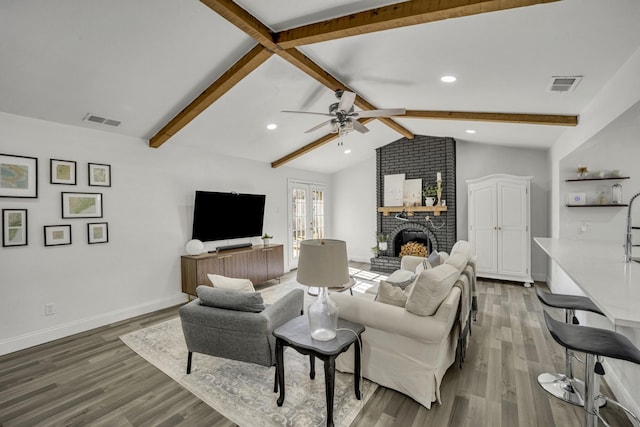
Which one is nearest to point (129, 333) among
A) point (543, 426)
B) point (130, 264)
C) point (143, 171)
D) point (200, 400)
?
point (130, 264)

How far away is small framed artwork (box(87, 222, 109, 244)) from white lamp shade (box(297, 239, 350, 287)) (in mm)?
3232

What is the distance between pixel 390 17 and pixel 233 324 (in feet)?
8.64

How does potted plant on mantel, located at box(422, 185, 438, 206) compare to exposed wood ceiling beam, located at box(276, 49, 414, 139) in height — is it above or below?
below

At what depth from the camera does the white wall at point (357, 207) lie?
25.7 ft

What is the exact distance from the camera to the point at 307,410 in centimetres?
215

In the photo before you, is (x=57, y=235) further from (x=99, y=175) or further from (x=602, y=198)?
(x=602, y=198)

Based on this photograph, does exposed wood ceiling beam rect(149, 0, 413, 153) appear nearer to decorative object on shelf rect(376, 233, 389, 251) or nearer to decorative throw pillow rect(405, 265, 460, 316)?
decorative throw pillow rect(405, 265, 460, 316)

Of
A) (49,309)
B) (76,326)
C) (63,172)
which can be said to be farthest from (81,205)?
(76,326)

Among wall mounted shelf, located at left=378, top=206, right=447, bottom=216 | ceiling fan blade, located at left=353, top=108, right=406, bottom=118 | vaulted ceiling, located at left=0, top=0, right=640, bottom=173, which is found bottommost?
wall mounted shelf, located at left=378, top=206, right=447, bottom=216

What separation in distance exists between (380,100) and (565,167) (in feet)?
9.10

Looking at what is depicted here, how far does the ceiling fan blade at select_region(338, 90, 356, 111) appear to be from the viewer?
10.0 feet

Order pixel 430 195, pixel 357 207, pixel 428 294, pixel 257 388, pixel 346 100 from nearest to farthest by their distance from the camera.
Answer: pixel 428 294 → pixel 257 388 → pixel 346 100 → pixel 430 195 → pixel 357 207

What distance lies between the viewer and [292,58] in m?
2.93

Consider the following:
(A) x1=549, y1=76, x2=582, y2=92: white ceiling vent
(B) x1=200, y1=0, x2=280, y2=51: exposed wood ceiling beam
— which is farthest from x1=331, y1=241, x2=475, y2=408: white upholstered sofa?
(B) x1=200, y1=0, x2=280, y2=51: exposed wood ceiling beam
